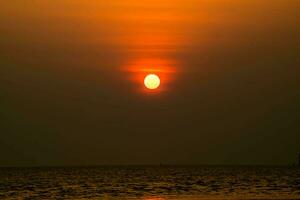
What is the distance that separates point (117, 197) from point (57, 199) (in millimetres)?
Result: 7774

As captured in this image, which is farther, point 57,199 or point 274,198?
point 57,199

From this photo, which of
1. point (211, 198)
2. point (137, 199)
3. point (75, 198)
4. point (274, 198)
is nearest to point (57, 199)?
point (75, 198)

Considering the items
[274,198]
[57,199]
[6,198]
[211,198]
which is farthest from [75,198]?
[274,198]

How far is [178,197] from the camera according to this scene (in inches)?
3593

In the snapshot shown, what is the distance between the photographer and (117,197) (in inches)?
3664

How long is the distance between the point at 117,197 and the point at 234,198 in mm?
15643

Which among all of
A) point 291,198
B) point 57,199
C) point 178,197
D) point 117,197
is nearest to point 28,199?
point 57,199

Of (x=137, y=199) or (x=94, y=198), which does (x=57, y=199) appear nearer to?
(x=94, y=198)

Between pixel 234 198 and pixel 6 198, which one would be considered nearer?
pixel 234 198

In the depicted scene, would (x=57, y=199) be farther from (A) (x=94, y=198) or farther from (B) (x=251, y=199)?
(B) (x=251, y=199)

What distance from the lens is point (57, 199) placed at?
9094 cm

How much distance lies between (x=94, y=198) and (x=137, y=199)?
5951 millimetres

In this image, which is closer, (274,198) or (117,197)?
(274,198)

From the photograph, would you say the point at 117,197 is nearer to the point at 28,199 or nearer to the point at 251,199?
the point at 28,199
